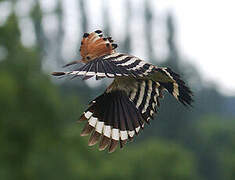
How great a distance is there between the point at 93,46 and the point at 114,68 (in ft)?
0.72

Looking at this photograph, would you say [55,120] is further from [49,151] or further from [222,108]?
[222,108]

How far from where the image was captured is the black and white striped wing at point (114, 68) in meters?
2.36

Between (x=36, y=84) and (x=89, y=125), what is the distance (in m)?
20.6

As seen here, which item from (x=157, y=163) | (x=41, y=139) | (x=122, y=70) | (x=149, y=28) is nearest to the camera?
(x=122, y=70)

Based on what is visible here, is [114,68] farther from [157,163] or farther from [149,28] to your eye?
[149,28]

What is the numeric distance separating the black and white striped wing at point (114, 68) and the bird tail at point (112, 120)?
0.36m

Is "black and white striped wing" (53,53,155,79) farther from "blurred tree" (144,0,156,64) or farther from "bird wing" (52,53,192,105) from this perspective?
"blurred tree" (144,0,156,64)

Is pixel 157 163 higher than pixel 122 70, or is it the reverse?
pixel 122 70

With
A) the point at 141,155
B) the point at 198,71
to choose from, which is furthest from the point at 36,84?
the point at 198,71

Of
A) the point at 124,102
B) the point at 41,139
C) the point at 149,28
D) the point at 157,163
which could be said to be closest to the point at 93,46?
the point at 124,102

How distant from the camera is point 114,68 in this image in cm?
244

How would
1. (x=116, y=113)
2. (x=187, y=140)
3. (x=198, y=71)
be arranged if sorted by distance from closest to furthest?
(x=116, y=113) → (x=187, y=140) → (x=198, y=71)

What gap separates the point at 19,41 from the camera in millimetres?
24312

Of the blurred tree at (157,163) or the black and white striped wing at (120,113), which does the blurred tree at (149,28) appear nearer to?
the blurred tree at (157,163)
